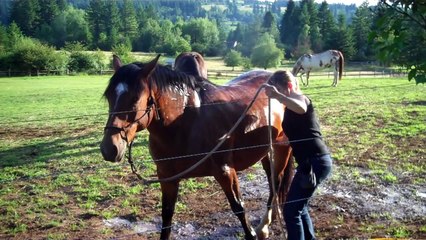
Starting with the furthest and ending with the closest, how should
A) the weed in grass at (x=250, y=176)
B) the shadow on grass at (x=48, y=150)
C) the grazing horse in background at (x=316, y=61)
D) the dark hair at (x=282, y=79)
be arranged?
the grazing horse in background at (x=316, y=61), the shadow on grass at (x=48, y=150), the weed in grass at (x=250, y=176), the dark hair at (x=282, y=79)

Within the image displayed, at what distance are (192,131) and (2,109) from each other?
16358 mm

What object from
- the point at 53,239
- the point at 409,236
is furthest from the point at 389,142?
the point at 53,239

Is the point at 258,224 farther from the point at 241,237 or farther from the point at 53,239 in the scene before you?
the point at 53,239

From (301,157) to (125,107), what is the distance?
1.66 metres

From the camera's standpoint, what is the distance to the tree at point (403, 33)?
2609 millimetres

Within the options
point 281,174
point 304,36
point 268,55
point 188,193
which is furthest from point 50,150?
point 304,36

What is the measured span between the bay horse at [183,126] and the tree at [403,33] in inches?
60.3

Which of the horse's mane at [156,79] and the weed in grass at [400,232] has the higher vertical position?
the horse's mane at [156,79]

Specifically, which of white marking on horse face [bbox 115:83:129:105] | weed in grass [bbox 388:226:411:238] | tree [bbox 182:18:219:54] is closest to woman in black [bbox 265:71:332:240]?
white marking on horse face [bbox 115:83:129:105]

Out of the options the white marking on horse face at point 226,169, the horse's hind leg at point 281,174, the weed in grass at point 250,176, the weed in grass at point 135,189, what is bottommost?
the weed in grass at point 135,189

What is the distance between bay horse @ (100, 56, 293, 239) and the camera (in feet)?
11.2

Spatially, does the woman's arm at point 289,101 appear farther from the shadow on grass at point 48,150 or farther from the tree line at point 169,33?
the tree line at point 169,33

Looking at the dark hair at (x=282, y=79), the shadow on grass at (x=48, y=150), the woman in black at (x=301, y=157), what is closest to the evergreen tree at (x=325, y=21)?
the shadow on grass at (x=48, y=150)

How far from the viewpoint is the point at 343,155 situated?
7.84m
